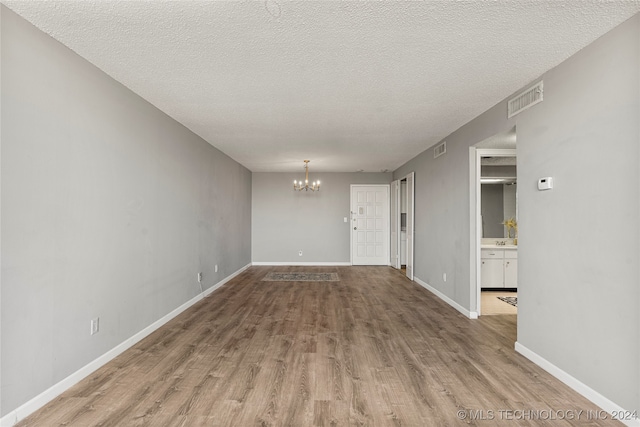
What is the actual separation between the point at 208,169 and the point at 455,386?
14.7 ft

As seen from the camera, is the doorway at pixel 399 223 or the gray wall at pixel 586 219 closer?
the gray wall at pixel 586 219

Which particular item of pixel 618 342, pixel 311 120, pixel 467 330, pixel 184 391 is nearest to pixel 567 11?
pixel 618 342

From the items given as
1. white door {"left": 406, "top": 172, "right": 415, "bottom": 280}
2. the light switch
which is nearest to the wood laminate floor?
the light switch

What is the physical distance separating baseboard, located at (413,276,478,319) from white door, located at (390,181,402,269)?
165 centimetres

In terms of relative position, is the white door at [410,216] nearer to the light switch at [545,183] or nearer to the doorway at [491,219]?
the doorway at [491,219]

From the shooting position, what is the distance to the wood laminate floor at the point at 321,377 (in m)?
1.99

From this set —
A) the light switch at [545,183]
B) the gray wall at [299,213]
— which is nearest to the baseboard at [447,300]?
the light switch at [545,183]

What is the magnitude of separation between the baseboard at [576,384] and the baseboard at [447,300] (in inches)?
38.4

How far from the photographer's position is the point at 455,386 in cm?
236

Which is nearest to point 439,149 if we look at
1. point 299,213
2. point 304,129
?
point 304,129

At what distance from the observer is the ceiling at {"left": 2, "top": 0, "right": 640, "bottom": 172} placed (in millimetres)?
1872

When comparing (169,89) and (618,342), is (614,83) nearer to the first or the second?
(618,342)

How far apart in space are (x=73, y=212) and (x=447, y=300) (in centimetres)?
460

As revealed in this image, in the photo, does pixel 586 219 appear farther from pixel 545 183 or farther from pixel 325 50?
pixel 325 50
